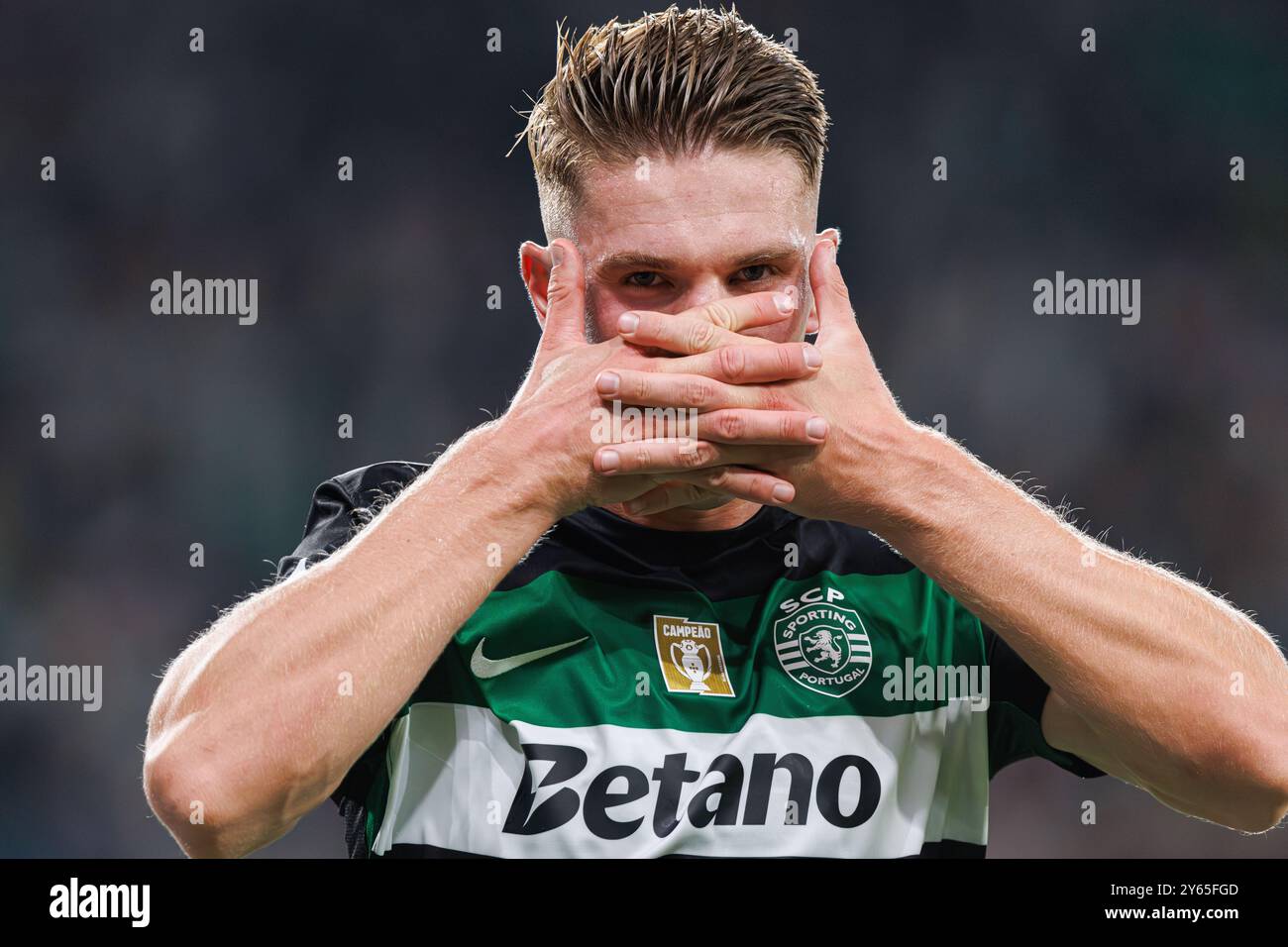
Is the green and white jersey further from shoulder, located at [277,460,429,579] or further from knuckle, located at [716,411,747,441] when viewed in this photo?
knuckle, located at [716,411,747,441]

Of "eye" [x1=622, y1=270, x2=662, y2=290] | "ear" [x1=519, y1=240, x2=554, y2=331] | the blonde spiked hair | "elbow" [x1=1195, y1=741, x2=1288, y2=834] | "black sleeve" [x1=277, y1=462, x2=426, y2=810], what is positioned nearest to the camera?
"elbow" [x1=1195, y1=741, x2=1288, y2=834]

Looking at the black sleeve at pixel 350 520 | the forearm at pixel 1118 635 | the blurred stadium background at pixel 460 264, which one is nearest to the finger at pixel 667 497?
the forearm at pixel 1118 635

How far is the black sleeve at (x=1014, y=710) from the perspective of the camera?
205cm

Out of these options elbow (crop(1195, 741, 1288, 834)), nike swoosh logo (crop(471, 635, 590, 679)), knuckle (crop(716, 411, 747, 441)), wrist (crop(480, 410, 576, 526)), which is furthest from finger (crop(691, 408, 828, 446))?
elbow (crop(1195, 741, 1288, 834))

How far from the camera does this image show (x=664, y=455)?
1.83 m

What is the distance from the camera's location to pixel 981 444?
17.6ft

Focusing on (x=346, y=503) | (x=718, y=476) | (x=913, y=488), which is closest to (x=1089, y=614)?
(x=913, y=488)

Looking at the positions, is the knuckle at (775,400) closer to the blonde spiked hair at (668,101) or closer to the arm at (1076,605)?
the arm at (1076,605)

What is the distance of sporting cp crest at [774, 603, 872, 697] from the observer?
81.6 inches

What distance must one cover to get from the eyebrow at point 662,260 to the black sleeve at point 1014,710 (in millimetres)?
756

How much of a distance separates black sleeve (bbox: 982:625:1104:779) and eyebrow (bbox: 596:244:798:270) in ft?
2.48

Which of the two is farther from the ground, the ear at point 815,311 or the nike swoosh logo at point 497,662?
the ear at point 815,311

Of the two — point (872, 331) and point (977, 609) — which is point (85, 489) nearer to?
point (872, 331)
